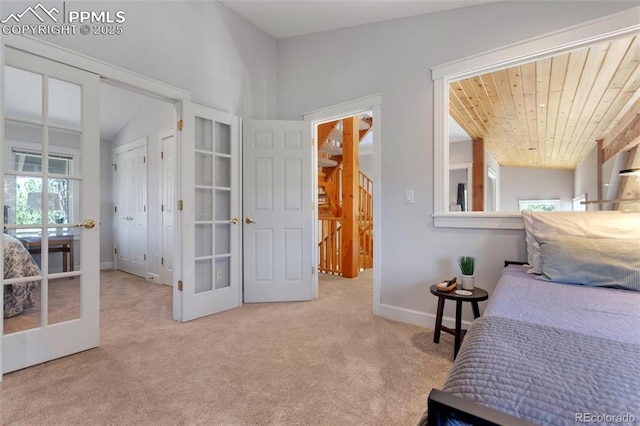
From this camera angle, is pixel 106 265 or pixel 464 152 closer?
pixel 464 152

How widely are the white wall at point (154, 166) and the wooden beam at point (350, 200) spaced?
2495mm

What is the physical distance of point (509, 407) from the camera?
0.64 m

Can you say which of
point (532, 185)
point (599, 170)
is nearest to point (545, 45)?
point (599, 170)

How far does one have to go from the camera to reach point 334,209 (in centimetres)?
494

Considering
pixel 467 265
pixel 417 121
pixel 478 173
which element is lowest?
pixel 467 265

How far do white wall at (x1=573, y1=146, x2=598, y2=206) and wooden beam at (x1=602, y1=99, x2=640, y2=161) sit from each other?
21 centimetres

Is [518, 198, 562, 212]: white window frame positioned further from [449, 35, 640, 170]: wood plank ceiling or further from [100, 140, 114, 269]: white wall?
[100, 140, 114, 269]: white wall

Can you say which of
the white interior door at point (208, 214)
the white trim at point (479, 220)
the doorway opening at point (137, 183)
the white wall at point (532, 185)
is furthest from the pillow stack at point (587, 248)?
the doorway opening at point (137, 183)

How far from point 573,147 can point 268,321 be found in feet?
14.1

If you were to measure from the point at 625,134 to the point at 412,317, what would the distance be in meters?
2.24

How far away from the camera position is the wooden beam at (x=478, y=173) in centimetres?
408

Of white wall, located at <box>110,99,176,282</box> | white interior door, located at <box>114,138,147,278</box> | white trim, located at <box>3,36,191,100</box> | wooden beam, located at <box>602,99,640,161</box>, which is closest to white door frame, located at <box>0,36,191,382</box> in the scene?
white trim, located at <box>3,36,191,100</box>

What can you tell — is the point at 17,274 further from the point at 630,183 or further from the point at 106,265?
the point at 630,183

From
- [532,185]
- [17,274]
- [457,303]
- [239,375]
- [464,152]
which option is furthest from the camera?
[532,185]
